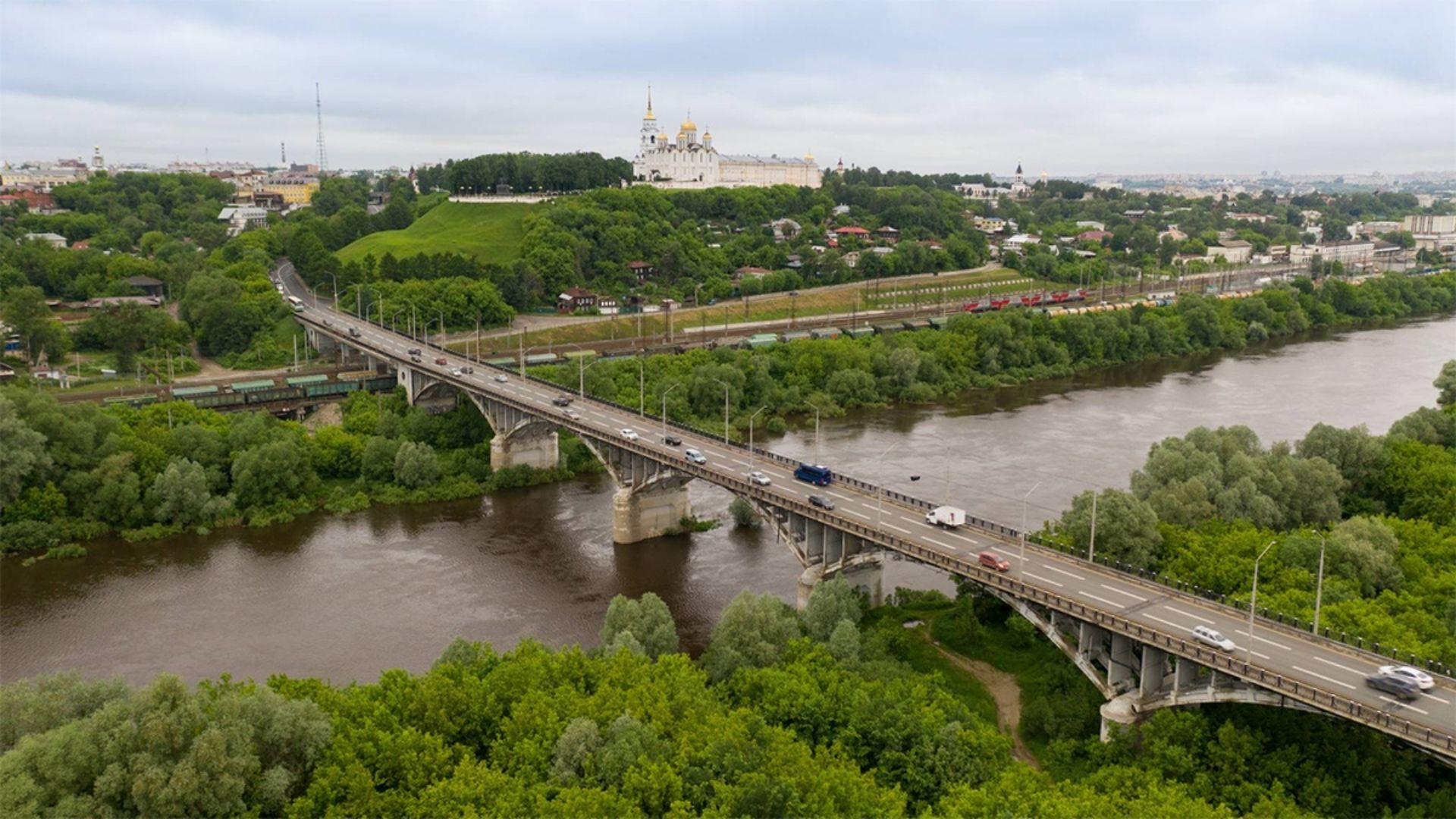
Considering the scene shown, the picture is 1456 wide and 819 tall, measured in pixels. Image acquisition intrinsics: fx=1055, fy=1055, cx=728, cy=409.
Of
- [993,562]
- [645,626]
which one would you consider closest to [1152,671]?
[993,562]

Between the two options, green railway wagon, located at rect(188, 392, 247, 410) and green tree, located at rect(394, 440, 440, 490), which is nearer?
green tree, located at rect(394, 440, 440, 490)

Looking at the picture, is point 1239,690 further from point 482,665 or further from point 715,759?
point 482,665

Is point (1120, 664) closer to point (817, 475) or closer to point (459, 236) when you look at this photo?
point (817, 475)

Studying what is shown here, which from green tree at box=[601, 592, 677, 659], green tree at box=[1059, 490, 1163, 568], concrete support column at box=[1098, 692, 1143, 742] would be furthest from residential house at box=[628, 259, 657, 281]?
concrete support column at box=[1098, 692, 1143, 742]

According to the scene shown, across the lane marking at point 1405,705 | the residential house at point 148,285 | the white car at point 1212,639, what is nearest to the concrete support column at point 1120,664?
the white car at point 1212,639

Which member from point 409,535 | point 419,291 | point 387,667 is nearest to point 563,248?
point 419,291

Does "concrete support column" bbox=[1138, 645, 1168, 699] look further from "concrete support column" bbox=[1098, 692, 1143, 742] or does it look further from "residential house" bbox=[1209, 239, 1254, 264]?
"residential house" bbox=[1209, 239, 1254, 264]
